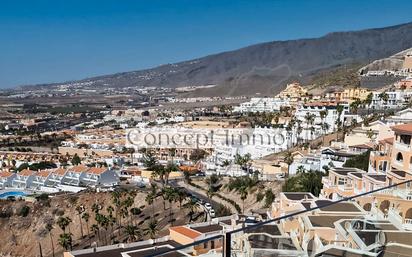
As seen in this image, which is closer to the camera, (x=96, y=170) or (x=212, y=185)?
(x=212, y=185)

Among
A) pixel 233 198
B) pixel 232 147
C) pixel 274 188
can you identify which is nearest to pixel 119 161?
pixel 232 147

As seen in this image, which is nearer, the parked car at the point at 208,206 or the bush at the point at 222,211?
the bush at the point at 222,211

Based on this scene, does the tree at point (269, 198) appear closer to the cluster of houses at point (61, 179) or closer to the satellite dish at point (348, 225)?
the cluster of houses at point (61, 179)

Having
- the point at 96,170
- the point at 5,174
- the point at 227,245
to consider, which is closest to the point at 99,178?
the point at 96,170

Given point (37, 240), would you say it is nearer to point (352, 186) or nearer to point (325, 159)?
point (325, 159)

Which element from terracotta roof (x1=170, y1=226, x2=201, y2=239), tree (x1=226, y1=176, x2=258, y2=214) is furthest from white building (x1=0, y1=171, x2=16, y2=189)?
terracotta roof (x1=170, y1=226, x2=201, y2=239)

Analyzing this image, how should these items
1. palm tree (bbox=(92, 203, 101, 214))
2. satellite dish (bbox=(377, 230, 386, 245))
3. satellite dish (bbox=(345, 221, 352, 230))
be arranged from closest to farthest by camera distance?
satellite dish (bbox=(377, 230, 386, 245)) → satellite dish (bbox=(345, 221, 352, 230)) → palm tree (bbox=(92, 203, 101, 214))

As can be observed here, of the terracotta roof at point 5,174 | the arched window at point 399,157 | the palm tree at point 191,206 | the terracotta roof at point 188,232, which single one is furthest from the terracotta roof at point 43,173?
the arched window at point 399,157

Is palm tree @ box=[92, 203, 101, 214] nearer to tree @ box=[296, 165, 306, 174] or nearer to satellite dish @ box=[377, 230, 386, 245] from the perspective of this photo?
tree @ box=[296, 165, 306, 174]

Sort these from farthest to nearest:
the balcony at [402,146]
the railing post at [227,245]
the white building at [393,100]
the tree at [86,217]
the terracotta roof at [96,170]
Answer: the white building at [393,100] < the terracotta roof at [96,170] < the tree at [86,217] < the balcony at [402,146] < the railing post at [227,245]

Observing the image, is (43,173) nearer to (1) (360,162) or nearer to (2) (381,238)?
(1) (360,162)

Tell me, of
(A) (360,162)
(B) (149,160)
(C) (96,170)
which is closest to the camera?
(A) (360,162)
